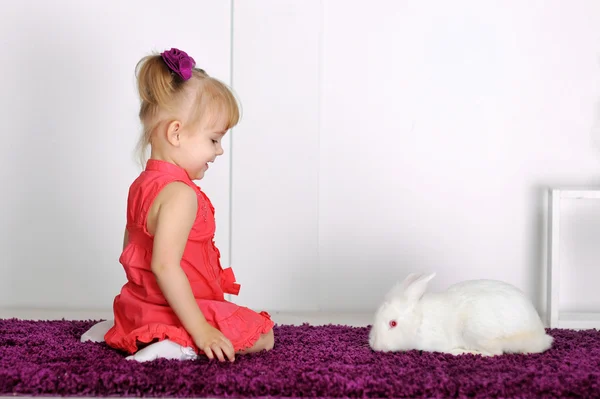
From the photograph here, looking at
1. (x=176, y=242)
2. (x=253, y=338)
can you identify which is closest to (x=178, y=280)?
(x=176, y=242)

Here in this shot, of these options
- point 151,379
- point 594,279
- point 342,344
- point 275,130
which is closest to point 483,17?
point 275,130

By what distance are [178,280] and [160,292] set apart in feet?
0.37

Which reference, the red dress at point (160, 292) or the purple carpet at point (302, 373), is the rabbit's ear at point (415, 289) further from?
the red dress at point (160, 292)

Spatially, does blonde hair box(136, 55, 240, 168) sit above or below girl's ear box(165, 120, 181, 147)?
above

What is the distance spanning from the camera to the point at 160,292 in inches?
64.5

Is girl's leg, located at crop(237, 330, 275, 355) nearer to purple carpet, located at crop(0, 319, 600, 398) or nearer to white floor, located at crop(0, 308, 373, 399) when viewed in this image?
purple carpet, located at crop(0, 319, 600, 398)

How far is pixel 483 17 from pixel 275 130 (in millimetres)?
819

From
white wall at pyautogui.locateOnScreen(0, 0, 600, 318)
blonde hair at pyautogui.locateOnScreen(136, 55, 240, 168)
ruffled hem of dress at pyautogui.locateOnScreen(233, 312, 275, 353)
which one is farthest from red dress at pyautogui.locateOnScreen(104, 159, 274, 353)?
white wall at pyautogui.locateOnScreen(0, 0, 600, 318)

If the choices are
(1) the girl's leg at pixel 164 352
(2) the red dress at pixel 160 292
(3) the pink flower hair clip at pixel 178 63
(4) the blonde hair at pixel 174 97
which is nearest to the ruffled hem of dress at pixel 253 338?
(2) the red dress at pixel 160 292

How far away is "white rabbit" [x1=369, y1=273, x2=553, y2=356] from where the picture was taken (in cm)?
163

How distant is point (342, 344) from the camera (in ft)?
5.84

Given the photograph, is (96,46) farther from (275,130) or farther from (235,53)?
Answer: (275,130)

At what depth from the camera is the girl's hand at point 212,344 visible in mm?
1526

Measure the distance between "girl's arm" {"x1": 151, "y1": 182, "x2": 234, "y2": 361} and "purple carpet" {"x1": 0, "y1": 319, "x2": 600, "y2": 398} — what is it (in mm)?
43
